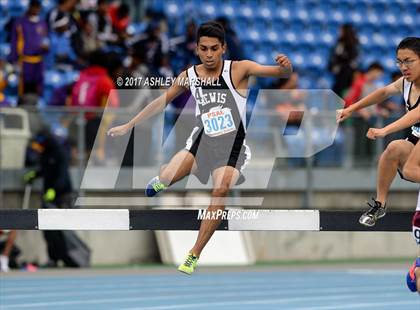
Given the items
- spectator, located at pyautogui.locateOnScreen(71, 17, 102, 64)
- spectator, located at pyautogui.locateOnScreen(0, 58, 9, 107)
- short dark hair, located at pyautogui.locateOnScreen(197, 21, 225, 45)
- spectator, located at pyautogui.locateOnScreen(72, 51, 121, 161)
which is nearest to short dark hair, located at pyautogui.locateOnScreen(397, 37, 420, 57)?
short dark hair, located at pyautogui.locateOnScreen(197, 21, 225, 45)

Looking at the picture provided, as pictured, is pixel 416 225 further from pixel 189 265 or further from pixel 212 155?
pixel 189 265

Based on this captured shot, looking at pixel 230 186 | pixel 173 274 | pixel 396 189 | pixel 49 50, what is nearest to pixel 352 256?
pixel 396 189

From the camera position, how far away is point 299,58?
22844 mm

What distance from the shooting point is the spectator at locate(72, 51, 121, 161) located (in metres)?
16.4

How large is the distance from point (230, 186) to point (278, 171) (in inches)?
315

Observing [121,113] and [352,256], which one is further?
[352,256]

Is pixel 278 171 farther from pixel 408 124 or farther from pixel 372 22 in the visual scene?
pixel 408 124

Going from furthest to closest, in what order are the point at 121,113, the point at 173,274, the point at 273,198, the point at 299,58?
1. the point at 299,58
2. the point at 273,198
3. the point at 173,274
4. the point at 121,113

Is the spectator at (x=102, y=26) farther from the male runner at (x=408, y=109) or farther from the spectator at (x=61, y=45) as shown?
the male runner at (x=408, y=109)

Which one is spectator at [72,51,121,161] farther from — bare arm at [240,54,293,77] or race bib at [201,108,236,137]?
bare arm at [240,54,293,77]

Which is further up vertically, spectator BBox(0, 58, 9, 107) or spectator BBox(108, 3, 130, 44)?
spectator BBox(108, 3, 130, 44)

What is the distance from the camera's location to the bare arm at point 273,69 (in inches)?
373

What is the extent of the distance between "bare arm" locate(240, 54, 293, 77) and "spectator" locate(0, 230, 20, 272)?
7.61 metres

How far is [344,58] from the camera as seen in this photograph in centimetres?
2061
